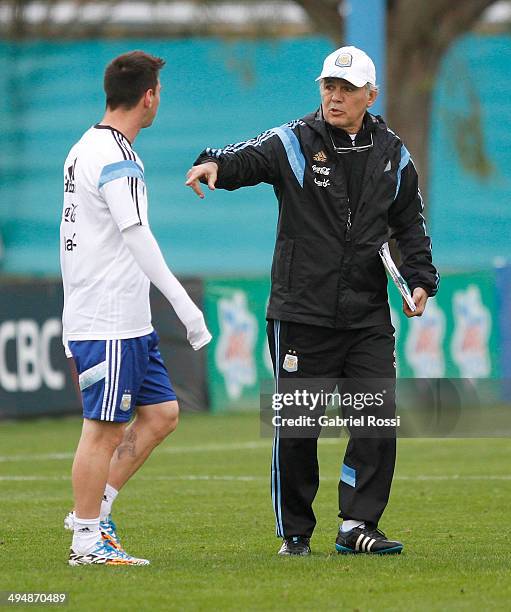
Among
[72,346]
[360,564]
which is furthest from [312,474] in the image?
[72,346]

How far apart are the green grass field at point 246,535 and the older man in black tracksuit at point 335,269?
0.99 ft

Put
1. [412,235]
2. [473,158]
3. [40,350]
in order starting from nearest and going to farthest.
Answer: [412,235] → [40,350] → [473,158]

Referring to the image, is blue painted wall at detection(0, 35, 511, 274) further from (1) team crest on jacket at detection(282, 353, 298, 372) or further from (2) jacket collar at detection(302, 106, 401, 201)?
(1) team crest on jacket at detection(282, 353, 298, 372)

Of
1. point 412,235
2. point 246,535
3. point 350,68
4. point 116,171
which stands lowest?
point 246,535

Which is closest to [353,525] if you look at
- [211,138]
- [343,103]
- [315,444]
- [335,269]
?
[315,444]

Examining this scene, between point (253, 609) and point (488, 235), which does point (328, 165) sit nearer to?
point (253, 609)

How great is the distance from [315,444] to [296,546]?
0.49 metres

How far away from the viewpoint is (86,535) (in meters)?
6.79

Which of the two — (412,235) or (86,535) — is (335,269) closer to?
(412,235)

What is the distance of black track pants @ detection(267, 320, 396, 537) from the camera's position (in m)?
7.32

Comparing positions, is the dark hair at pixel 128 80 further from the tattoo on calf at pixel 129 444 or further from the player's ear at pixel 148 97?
the tattoo on calf at pixel 129 444

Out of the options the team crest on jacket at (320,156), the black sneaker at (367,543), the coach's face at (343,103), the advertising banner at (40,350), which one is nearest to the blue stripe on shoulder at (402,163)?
the coach's face at (343,103)

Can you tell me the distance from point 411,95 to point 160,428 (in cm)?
1448

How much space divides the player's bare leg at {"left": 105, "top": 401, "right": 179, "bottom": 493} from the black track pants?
1.92 feet
